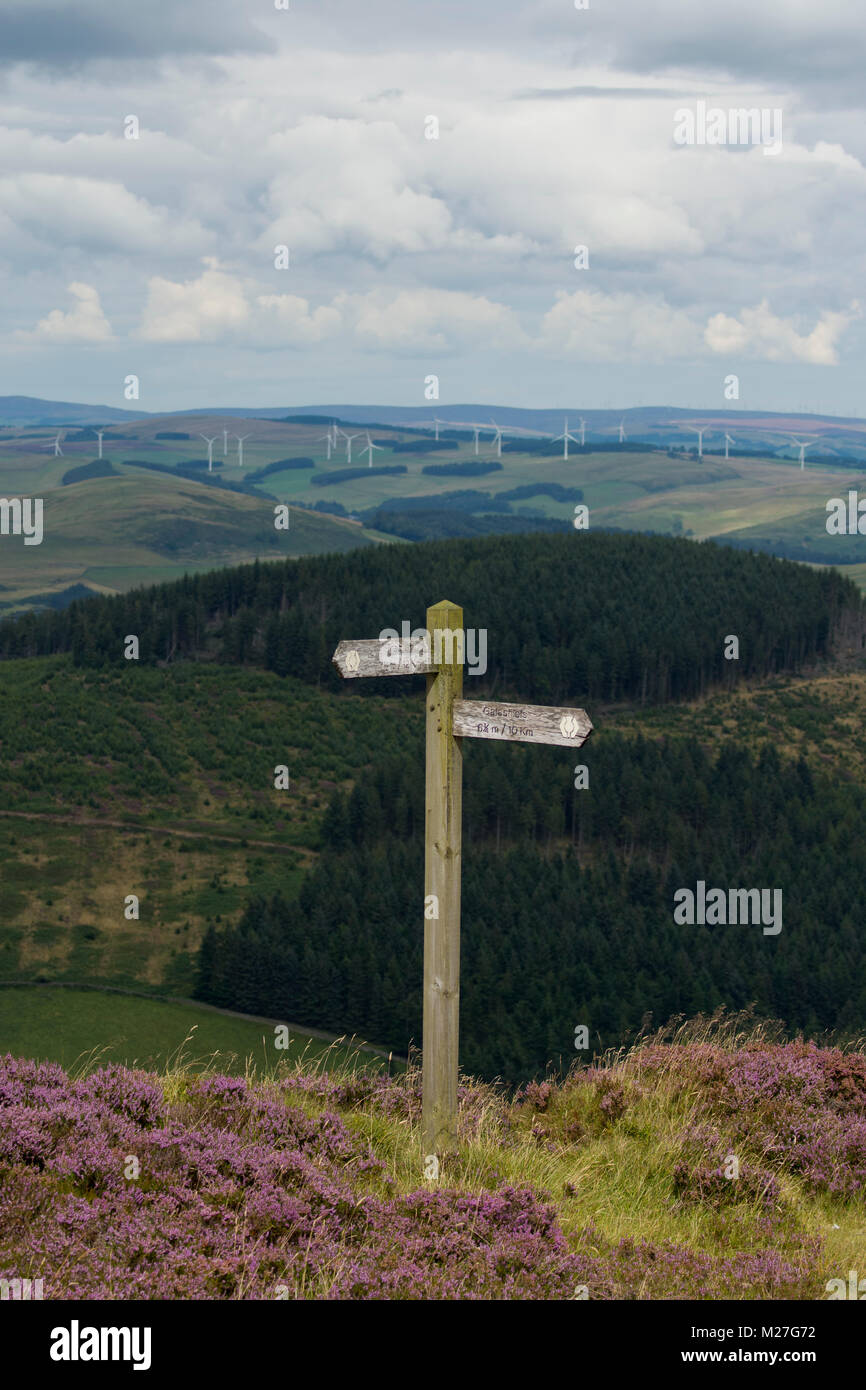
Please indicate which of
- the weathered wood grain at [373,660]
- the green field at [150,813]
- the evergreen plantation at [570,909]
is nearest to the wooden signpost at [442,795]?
the weathered wood grain at [373,660]

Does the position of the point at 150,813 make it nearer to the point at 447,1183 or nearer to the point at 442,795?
the point at 442,795

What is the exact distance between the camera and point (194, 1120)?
452 inches

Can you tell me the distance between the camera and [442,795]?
12.4m

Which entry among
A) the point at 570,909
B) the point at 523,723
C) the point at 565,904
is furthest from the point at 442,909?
the point at 565,904

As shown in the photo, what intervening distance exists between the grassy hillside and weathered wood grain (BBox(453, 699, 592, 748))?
12.9 feet

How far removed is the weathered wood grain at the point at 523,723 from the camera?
11.3m

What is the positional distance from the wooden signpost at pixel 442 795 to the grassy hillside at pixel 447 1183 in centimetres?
71

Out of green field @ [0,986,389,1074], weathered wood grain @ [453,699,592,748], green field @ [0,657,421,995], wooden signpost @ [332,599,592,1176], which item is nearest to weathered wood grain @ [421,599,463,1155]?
wooden signpost @ [332,599,592,1176]

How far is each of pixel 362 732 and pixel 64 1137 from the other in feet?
590

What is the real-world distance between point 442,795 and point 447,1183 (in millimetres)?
3613

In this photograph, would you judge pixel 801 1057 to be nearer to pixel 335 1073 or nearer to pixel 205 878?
pixel 335 1073
